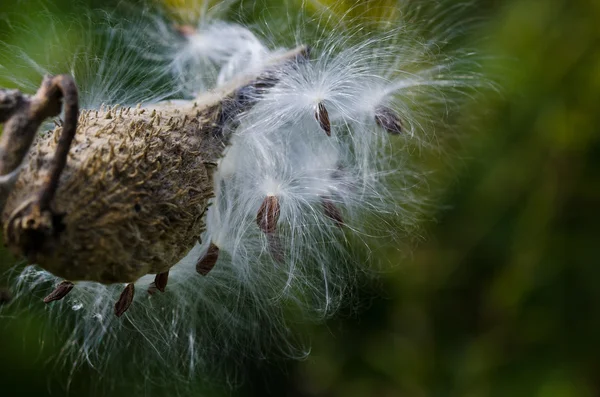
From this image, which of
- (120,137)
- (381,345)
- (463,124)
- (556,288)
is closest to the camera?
(120,137)

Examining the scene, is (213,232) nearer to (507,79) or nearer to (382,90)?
(382,90)

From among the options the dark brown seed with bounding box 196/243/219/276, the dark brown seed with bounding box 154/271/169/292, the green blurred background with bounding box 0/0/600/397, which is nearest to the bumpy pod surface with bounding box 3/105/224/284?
the dark brown seed with bounding box 154/271/169/292

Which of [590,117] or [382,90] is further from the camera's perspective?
[590,117]

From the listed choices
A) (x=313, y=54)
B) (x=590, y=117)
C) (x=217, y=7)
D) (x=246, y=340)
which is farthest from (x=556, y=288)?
(x=217, y=7)

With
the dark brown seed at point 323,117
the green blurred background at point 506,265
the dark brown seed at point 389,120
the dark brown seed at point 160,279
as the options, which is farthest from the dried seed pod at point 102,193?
the green blurred background at point 506,265

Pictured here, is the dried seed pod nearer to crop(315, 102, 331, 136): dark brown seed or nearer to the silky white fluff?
the silky white fluff

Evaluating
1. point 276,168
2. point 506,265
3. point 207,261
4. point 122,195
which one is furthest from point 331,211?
point 506,265

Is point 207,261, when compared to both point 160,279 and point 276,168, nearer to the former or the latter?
point 160,279
